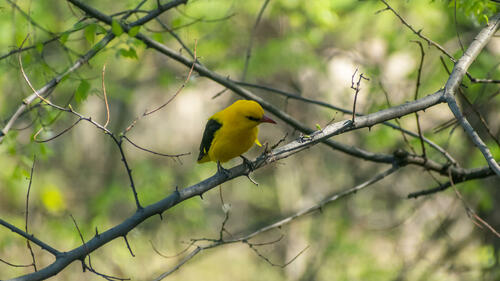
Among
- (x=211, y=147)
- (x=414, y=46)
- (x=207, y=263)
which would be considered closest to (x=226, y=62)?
(x=414, y=46)

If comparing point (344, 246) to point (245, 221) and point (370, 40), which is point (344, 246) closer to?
point (370, 40)

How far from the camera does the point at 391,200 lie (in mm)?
9523

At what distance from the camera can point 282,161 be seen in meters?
9.98

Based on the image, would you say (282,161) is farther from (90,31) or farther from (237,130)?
(90,31)

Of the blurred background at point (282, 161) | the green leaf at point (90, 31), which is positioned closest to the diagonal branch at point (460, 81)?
the blurred background at point (282, 161)

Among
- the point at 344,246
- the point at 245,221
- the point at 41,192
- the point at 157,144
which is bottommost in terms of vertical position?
the point at 344,246

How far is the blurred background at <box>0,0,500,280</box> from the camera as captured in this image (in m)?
6.23

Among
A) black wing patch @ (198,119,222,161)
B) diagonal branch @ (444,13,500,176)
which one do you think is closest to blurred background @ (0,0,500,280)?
black wing patch @ (198,119,222,161)

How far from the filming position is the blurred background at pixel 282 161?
245 inches

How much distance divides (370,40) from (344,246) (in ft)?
13.1

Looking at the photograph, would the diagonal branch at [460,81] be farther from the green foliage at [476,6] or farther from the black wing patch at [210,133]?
the black wing patch at [210,133]

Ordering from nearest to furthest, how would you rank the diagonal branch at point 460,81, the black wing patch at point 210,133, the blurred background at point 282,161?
the diagonal branch at point 460,81
the black wing patch at point 210,133
the blurred background at point 282,161

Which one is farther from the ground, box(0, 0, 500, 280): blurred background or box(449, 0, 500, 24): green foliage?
box(0, 0, 500, 280): blurred background

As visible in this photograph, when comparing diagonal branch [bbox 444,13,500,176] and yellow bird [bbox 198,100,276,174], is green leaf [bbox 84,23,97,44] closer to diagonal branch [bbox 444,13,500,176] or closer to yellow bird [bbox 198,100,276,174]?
yellow bird [bbox 198,100,276,174]
